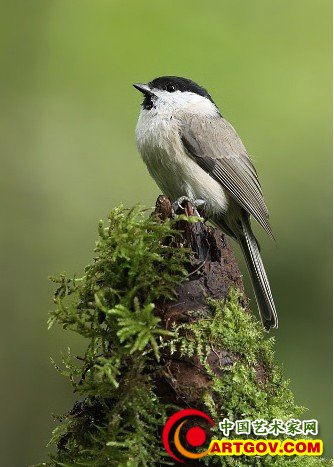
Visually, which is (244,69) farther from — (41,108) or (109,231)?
(109,231)

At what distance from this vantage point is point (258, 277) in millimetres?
3033

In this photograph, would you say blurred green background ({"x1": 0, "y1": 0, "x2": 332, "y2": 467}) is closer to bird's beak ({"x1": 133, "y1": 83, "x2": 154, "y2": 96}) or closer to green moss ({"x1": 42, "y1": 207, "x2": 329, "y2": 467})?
bird's beak ({"x1": 133, "y1": 83, "x2": 154, "y2": 96})

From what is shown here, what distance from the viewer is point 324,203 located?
4613mm

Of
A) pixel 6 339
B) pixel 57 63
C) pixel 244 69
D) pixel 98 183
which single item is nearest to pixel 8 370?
pixel 6 339

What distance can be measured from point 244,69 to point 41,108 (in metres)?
1.45

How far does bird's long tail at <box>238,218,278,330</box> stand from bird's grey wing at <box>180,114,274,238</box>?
0.10m

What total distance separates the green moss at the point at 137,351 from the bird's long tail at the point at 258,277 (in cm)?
77

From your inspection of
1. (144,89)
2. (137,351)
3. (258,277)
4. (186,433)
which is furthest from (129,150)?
(186,433)

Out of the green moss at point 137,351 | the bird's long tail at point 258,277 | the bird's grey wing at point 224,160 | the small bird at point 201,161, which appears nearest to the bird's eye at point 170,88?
the small bird at point 201,161

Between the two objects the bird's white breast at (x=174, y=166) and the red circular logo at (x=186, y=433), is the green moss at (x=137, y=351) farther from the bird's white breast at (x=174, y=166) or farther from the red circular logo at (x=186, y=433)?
the bird's white breast at (x=174, y=166)

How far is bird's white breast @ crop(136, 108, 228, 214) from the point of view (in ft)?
10.1

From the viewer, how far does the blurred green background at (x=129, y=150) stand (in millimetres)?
4488

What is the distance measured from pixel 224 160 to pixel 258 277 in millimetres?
557

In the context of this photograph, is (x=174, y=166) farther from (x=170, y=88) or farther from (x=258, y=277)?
(x=258, y=277)
